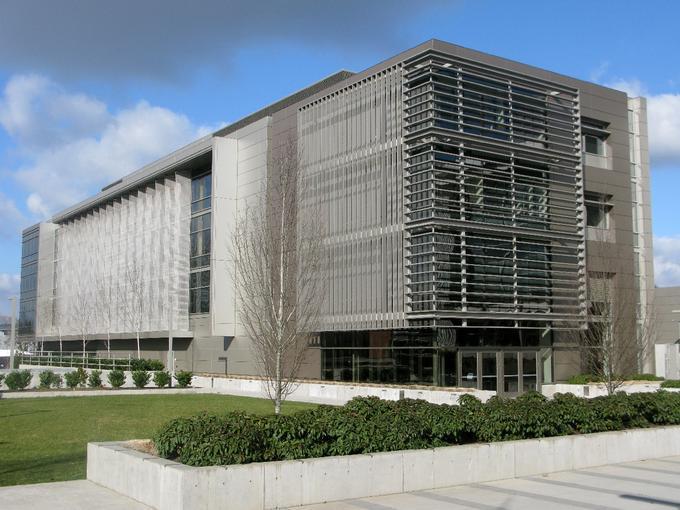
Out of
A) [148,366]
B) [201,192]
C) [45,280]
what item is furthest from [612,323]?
[45,280]

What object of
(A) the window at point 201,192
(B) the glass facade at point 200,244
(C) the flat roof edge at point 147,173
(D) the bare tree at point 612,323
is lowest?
(D) the bare tree at point 612,323

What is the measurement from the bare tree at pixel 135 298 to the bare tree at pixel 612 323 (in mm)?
33476

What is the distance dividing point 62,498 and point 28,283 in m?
90.9

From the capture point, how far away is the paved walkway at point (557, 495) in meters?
10.8

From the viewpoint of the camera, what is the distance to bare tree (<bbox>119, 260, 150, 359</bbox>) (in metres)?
59.0

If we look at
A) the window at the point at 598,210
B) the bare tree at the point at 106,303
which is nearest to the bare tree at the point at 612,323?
the window at the point at 598,210

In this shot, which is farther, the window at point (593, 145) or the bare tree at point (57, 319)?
the bare tree at point (57, 319)

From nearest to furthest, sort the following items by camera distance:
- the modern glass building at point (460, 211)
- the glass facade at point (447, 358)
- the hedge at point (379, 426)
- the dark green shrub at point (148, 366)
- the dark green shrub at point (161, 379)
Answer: the hedge at point (379, 426) < the modern glass building at point (460, 211) < the glass facade at point (447, 358) < the dark green shrub at point (161, 379) < the dark green shrub at point (148, 366)

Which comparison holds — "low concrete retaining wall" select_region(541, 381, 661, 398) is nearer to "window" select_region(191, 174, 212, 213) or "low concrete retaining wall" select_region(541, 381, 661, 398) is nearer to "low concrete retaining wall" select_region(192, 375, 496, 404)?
"low concrete retaining wall" select_region(192, 375, 496, 404)

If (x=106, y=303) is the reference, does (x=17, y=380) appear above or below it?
below

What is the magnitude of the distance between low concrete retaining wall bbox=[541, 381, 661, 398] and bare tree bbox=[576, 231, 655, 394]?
62cm

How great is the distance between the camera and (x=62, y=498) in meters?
10.7

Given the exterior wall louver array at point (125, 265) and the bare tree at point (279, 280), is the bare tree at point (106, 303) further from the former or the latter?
the bare tree at point (279, 280)

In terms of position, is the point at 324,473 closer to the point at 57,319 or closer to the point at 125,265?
the point at 125,265
